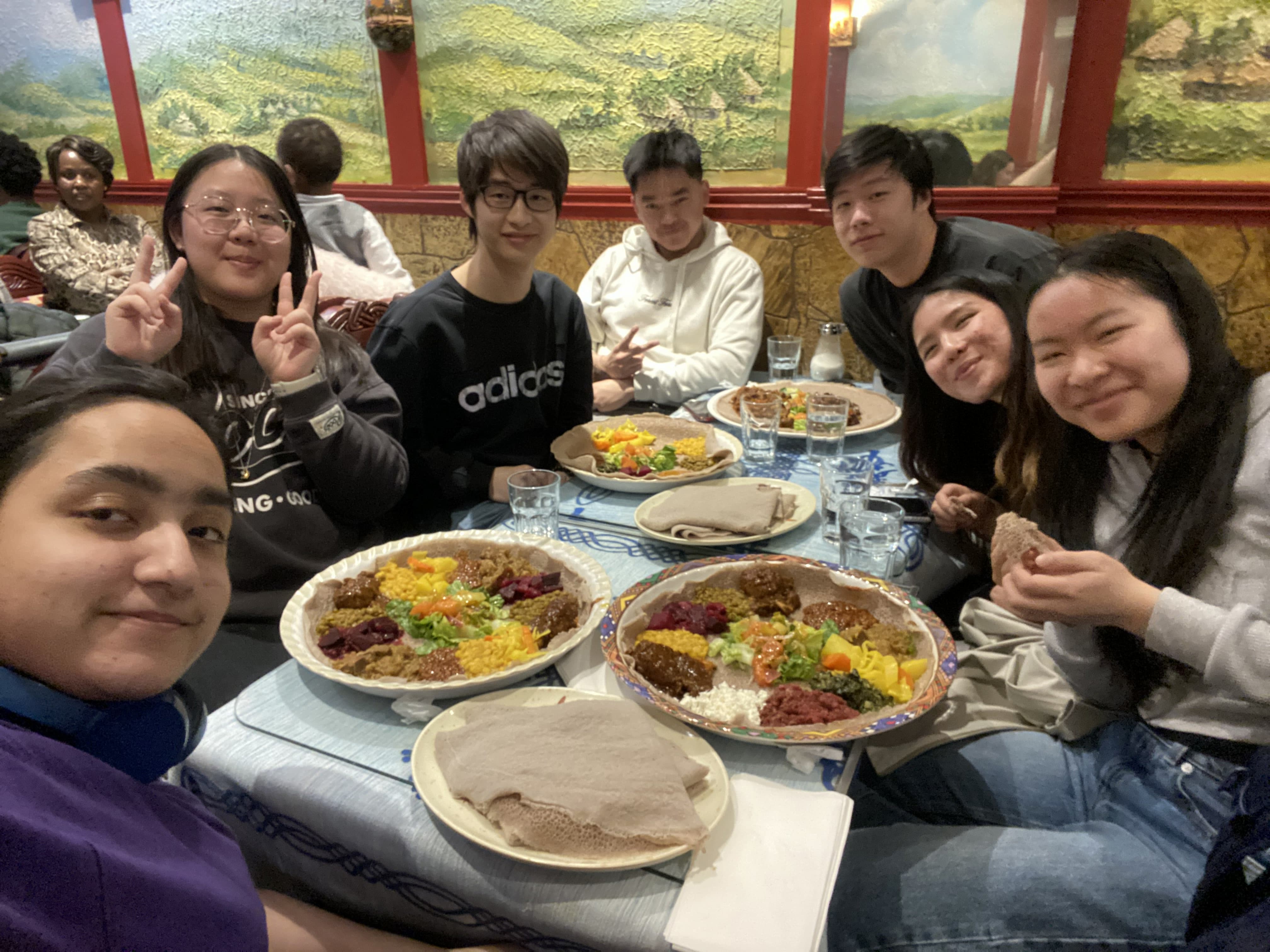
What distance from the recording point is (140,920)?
0.65 m

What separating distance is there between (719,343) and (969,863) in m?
2.37

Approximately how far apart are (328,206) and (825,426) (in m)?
2.96

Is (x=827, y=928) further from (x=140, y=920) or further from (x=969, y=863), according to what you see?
(x=140, y=920)

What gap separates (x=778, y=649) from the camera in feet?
4.02

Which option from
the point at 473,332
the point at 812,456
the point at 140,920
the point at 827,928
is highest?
the point at 473,332

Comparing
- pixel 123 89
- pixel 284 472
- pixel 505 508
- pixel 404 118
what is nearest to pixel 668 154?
pixel 505 508

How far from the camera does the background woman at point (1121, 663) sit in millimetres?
1099

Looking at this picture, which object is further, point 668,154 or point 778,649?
point 668,154

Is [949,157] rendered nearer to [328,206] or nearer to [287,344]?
[328,206]

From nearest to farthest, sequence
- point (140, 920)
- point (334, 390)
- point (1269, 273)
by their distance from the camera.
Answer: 1. point (140, 920)
2. point (334, 390)
3. point (1269, 273)

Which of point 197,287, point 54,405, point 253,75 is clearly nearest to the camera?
point 54,405

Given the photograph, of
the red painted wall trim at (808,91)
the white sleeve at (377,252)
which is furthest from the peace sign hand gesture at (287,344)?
the red painted wall trim at (808,91)

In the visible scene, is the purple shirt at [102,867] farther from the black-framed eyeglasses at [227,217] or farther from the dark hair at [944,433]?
the dark hair at [944,433]

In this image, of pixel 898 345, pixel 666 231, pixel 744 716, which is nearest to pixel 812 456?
pixel 898 345
